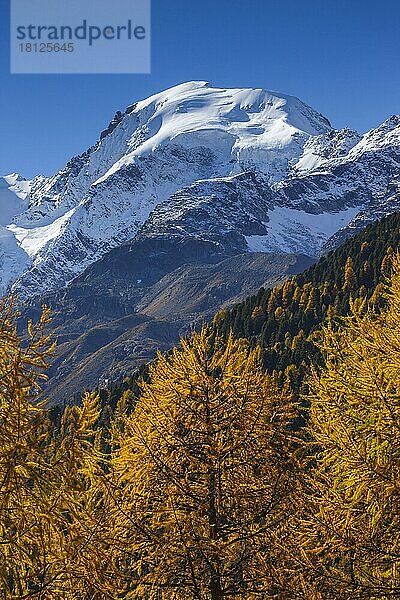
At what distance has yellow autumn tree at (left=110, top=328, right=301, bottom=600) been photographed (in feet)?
32.2

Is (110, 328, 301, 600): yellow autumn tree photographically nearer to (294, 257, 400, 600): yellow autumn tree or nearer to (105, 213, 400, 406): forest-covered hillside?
(294, 257, 400, 600): yellow autumn tree

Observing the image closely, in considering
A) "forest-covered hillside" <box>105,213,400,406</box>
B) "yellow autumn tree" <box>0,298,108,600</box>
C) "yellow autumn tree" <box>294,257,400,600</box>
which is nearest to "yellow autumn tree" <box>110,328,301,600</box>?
"yellow autumn tree" <box>294,257,400,600</box>

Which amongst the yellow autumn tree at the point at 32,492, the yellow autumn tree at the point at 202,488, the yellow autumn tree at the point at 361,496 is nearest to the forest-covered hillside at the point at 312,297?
the yellow autumn tree at the point at 202,488

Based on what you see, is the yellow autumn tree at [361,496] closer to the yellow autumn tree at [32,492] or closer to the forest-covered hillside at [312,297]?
the yellow autumn tree at [32,492]

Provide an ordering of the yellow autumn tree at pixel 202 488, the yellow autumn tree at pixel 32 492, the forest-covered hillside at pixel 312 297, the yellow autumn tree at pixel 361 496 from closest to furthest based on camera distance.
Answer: the yellow autumn tree at pixel 32 492, the yellow autumn tree at pixel 361 496, the yellow autumn tree at pixel 202 488, the forest-covered hillside at pixel 312 297

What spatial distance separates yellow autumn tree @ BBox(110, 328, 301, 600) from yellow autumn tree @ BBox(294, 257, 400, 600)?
603 millimetres

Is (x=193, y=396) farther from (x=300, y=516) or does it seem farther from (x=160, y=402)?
(x=300, y=516)

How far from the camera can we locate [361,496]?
987 centimetres

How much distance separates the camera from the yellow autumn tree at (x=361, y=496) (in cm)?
922

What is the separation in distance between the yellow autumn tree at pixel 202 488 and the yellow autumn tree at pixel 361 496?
603 millimetres

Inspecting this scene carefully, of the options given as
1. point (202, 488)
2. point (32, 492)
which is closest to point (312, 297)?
point (202, 488)

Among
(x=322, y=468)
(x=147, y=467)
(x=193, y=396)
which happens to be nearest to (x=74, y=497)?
(x=147, y=467)

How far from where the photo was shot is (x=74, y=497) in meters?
6.83

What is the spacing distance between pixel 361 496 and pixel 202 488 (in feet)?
8.25
